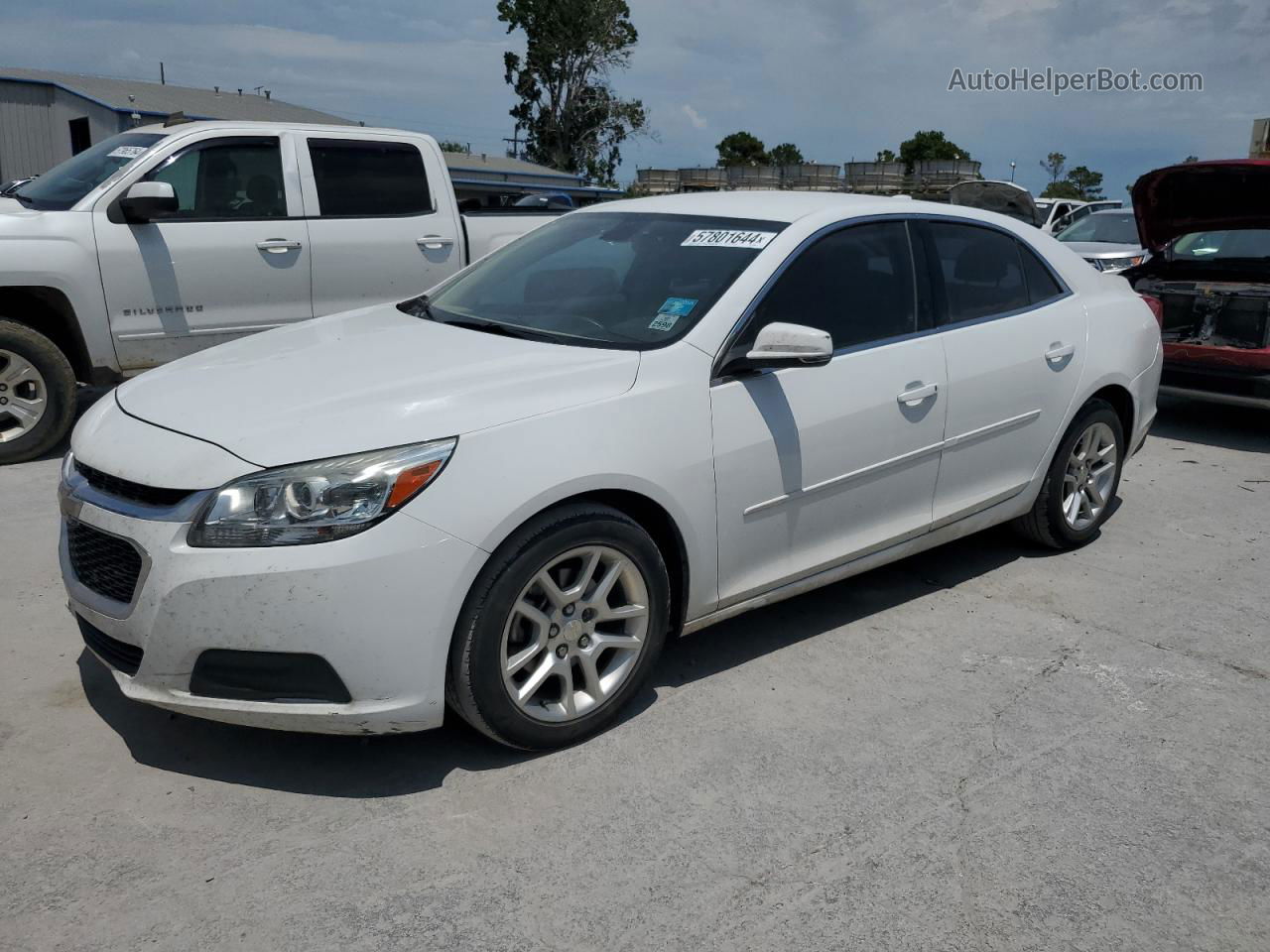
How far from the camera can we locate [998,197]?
9156 millimetres

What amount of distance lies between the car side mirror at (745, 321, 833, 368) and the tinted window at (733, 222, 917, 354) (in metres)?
0.13

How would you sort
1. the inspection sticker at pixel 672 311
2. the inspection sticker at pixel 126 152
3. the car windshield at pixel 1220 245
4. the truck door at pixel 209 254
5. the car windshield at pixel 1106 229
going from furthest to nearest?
the car windshield at pixel 1106 229 → the car windshield at pixel 1220 245 → the inspection sticker at pixel 126 152 → the truck door at pixel 209 254 → the inspection sticker at pixel 672 311

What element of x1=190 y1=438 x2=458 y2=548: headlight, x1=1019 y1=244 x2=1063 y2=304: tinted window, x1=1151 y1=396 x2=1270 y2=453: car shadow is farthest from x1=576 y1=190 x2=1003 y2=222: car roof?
x1=1151 y1=396 x2=1270 y2=453: car shadow

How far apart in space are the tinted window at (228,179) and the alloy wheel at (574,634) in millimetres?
4498

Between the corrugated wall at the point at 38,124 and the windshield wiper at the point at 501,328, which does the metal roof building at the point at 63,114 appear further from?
the windshield wiper at the point at 501,328

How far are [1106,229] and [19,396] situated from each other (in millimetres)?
11463

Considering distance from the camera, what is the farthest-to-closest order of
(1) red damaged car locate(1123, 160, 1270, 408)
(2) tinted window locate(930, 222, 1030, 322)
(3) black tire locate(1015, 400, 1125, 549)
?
1. (1) red damaged car locate(1123, 160, 1270, 408)
2. (3) black tire locate(1015, 400, 1125, 549)
3. (2) tinted window locate(930, 222, 1030, 322)

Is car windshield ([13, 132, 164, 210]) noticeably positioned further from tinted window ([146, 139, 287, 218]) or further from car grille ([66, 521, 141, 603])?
car grille ([66, 521, 141, 603])

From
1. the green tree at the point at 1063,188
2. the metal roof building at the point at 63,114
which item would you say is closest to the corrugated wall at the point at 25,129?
the metal roof building at the point at 63,114

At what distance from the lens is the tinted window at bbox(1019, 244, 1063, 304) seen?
16.0 feet

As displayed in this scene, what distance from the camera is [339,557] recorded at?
2.85 metres

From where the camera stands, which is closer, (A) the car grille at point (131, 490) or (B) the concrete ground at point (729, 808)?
(B) the concrete ground at point (729, 808)

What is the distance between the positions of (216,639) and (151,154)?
4717 millimetres

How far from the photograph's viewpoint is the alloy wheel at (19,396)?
6227mm
